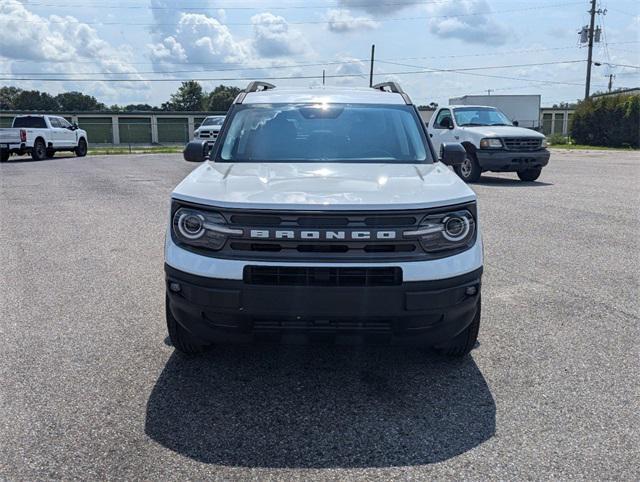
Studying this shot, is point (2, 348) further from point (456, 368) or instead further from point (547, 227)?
point (547, 227)

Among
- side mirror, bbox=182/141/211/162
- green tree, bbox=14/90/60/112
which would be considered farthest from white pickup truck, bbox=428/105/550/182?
green tree, bbox=14/90/60/112

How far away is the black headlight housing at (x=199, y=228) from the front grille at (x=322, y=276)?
0.76 ft

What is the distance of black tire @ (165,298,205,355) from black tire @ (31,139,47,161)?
78.8 ft

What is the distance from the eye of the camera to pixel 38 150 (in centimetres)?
2527

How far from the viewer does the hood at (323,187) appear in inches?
126

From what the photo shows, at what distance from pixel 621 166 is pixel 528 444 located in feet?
64.0

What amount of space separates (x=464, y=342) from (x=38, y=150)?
2526 cm

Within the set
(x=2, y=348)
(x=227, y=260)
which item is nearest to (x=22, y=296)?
(x=2, y=348)

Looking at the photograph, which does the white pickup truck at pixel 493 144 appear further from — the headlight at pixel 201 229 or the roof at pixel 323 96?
the headlight at pixel 201 229

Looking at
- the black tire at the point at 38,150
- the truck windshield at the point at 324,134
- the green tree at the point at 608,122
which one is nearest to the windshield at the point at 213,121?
the black tire at the point at 38,150

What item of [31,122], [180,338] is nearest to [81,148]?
[31,122]

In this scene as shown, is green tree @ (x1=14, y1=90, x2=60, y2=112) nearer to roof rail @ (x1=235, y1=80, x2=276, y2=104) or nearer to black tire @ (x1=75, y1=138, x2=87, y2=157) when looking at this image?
black tire @ (x1=75, y1=138, x2=87, y2=157)

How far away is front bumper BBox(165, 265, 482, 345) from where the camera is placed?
3096 millimetres

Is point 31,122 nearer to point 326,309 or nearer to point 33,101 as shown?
point 326,309
